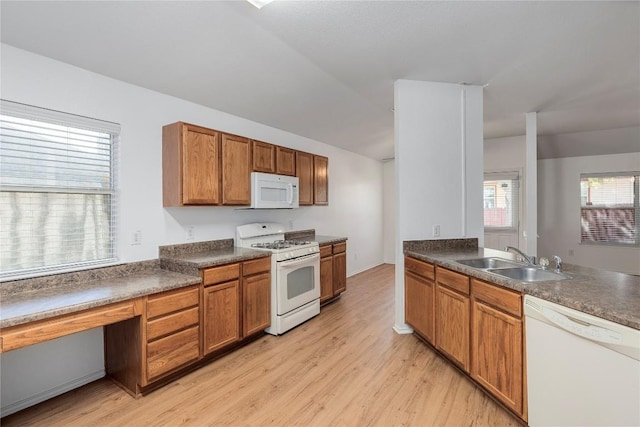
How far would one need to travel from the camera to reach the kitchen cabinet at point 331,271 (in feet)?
13.6

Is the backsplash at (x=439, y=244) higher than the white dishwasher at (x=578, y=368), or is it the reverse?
the backsplash at (x=439, y=244)

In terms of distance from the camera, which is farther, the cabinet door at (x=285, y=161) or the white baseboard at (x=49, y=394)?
the cabinet door at (x=285, y=161)

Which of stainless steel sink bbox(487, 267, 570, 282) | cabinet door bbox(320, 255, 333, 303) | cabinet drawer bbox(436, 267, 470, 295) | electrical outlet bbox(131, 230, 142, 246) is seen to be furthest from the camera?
cabinet door bbox(320, 255, 333, 303)

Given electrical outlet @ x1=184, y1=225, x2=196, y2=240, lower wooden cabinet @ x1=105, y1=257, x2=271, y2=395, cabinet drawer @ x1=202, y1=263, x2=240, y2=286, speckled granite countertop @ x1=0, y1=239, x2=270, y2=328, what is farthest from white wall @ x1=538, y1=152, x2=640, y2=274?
electrical outlet @ x1=184, y1=225, x2=196, y2=240

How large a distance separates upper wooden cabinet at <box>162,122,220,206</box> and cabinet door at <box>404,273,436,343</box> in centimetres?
219

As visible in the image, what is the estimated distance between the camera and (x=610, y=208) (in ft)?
19.0

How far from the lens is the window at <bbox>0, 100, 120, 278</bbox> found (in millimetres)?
2105

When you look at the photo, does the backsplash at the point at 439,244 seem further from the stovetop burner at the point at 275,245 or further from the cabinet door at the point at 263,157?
the cabinet door at the point at 263,157

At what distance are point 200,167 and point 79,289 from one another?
1364mm

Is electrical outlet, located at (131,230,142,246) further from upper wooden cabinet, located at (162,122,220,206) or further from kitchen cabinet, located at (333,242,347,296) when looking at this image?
kitchen cabinet, located at (333,242,347,296)

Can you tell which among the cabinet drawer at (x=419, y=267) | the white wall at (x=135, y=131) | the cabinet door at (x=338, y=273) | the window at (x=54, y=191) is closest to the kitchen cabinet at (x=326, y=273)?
the cabinet door at (x=338, y=273)

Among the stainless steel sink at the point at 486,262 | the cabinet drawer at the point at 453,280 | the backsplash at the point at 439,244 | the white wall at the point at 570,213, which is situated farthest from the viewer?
the white wall at the point at 570,213

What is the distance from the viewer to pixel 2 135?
208 centimetres

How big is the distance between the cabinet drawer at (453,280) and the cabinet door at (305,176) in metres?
2.25
